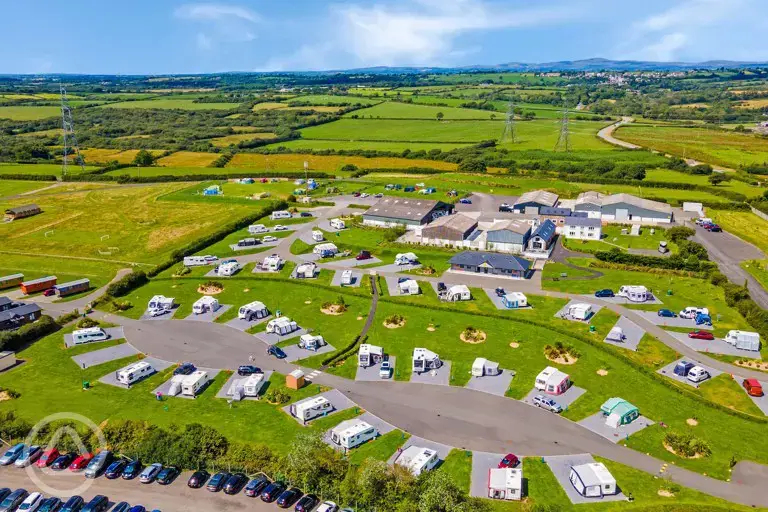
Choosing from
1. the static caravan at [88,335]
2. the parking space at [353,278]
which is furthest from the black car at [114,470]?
the parking space at [353,278]

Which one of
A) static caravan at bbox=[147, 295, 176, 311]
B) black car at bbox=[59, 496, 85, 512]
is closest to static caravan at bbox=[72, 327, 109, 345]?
static caravan at bbox=[147, 295, 176, 311]

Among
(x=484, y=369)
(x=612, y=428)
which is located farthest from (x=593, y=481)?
(x=484, y=369)

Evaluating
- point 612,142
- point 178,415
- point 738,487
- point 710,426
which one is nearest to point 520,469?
point 738,487

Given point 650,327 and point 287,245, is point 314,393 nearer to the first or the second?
point 650,327

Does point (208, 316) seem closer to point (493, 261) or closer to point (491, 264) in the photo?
point (491, 264)

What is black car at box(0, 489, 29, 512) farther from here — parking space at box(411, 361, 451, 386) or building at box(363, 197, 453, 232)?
building at box(363, 197, 453, 232)

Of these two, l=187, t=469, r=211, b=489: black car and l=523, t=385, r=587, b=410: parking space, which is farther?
l=523, t=385, r=587, b=410: parking space
